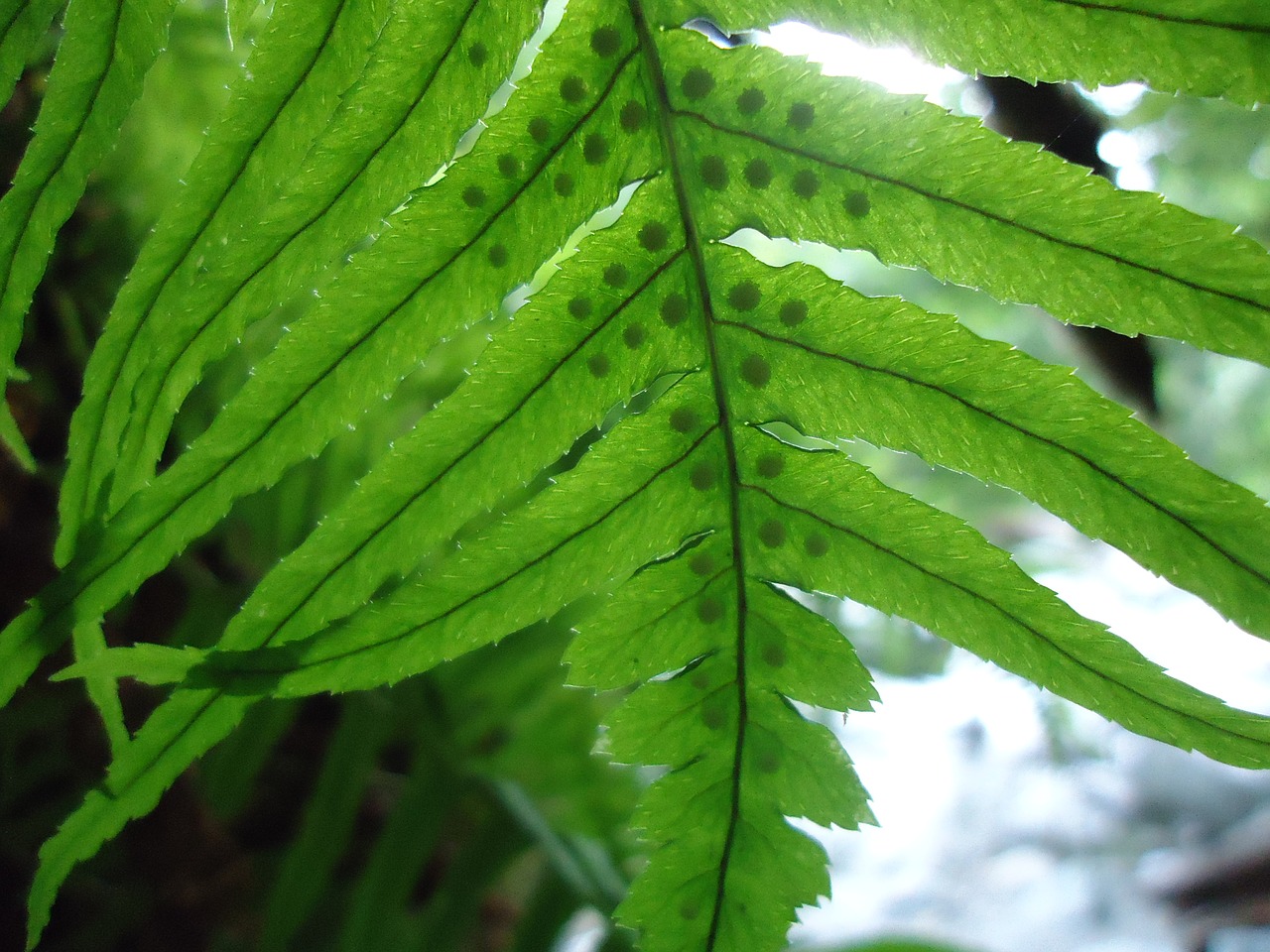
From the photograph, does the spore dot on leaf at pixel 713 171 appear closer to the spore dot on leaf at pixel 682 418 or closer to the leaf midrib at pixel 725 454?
the leaf midrib at pixel 725 454

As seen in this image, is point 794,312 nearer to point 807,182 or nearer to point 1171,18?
point 807,182

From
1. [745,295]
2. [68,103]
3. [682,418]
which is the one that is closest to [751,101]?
[745,295]

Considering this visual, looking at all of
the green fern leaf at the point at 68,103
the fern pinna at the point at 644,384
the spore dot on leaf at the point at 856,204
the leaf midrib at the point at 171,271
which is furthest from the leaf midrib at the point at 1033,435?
the green fern leaf at the point at 68,103

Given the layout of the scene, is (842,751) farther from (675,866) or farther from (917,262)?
(917,262)

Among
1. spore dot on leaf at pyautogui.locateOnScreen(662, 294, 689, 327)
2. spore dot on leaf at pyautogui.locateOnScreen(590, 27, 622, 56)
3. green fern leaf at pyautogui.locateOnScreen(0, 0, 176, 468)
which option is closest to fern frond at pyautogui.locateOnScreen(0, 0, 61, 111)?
green fern leaf at pyautogui.locateOnScreen(0, 0, 176, 468)

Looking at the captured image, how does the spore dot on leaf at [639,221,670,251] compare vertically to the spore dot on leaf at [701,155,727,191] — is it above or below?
below

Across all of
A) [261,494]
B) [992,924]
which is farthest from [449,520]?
[992,924]

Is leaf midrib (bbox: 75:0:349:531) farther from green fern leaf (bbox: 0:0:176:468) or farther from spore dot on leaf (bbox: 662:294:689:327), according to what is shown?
spore dot on leaf (bbox: 662:294:689:327)
